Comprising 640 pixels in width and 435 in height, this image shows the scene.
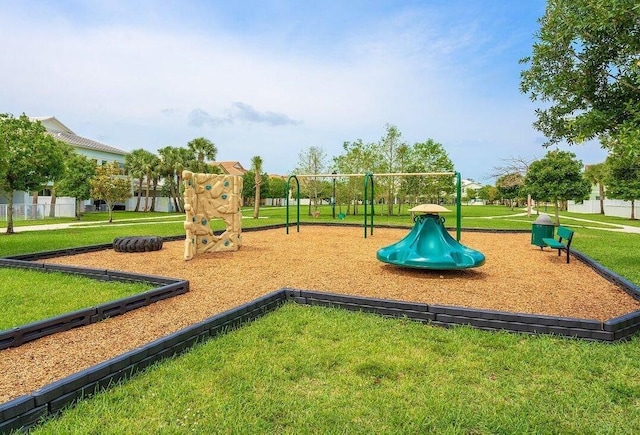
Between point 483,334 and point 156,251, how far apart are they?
889 centimetres

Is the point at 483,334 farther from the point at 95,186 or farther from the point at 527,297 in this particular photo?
the point at 95,186

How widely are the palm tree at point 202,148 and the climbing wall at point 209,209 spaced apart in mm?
35559

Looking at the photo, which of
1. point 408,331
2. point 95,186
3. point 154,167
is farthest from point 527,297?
point 154,167

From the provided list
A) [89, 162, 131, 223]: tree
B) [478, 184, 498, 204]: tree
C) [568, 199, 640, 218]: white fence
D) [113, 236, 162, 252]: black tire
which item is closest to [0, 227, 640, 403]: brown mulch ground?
[113, 236, 162, 252]: black tire

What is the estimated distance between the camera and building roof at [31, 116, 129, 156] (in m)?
42.5

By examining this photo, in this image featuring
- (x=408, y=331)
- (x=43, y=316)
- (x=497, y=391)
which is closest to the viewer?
(x=497, y=391)

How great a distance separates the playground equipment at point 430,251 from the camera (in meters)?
7.00

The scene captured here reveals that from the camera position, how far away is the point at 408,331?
4301mm

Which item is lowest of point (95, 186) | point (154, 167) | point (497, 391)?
point (497, 391)

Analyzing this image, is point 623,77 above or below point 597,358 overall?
above

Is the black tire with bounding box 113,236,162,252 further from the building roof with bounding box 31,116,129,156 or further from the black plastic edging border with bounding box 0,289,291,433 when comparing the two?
the building roof with bounding box 31,116,129,156

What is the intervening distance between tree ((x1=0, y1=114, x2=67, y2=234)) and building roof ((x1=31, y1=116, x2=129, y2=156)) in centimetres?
2832

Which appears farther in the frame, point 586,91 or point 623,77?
point 586,91

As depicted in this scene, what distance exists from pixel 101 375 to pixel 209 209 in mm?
7475
